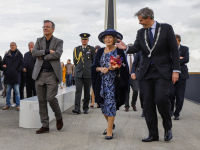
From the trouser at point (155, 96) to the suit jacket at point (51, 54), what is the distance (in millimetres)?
1673

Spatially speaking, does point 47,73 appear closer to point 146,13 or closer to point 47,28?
point 47,28

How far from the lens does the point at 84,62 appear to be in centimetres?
891

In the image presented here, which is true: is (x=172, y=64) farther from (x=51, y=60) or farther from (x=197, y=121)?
(x=197, y=121)

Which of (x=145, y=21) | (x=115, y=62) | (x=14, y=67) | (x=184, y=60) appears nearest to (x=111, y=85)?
(x=115, y=62)

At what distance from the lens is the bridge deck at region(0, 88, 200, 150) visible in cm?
479

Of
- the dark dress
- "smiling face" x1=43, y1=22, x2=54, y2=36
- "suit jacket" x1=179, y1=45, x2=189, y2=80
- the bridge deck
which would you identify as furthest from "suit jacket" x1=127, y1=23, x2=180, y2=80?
"suit jacket" x1=179, y1=45, x2=189, y2=80

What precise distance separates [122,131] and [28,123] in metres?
1.85

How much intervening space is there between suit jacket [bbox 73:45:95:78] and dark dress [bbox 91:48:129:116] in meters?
3.25

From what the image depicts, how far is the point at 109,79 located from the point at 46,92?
1.31m

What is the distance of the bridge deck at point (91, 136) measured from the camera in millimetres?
4793

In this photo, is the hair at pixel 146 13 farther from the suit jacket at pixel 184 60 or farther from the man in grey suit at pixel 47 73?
the suit jacket at pixel 184 60

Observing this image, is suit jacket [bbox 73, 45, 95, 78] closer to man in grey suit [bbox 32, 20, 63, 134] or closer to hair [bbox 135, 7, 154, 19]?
man in grey suit [bbox 32, 20, 63, 134]

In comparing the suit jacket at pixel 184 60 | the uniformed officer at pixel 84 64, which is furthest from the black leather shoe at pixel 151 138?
the uniformed officer at pixel 84 64

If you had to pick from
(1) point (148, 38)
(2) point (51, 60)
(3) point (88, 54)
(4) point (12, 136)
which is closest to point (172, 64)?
(1) point (148, 38)
